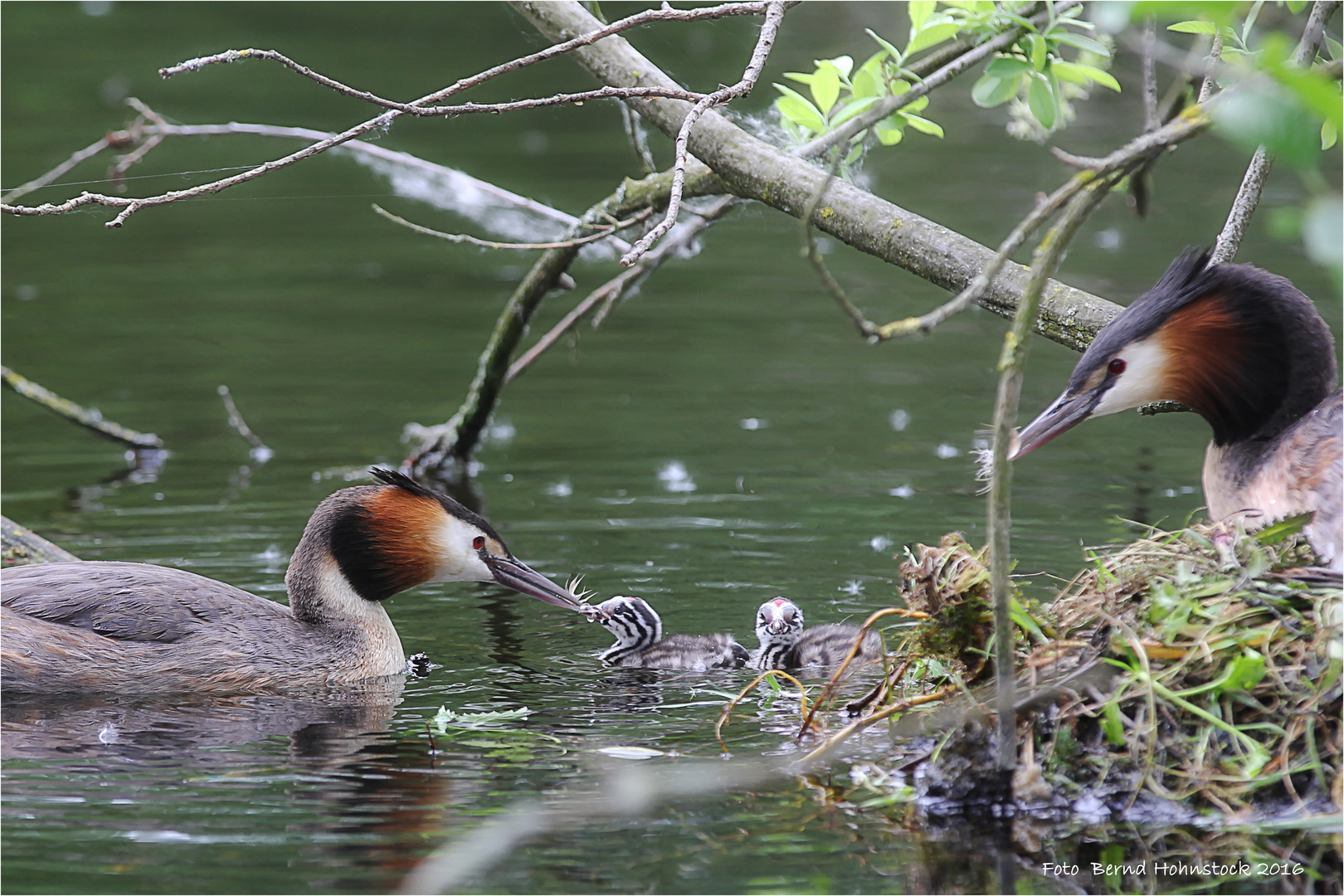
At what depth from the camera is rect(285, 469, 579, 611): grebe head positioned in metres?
5.77

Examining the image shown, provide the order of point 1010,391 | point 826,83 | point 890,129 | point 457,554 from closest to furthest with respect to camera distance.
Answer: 1. point 1010,391
2. point 826,83
3. point 890,129
4. point 457,554

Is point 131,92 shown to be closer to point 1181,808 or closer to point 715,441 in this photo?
point 715,441

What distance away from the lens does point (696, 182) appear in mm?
6516

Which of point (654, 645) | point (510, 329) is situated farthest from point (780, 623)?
point (510, 329)

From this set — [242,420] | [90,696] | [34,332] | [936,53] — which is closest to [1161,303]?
[936,53]

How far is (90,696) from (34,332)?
6.33 metres

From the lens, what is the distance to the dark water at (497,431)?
13.0 ft

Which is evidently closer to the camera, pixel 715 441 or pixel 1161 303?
→ pixel 1161 303

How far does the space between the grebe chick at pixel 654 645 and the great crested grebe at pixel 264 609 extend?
0.35 metres

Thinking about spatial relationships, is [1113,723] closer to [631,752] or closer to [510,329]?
[631,752]

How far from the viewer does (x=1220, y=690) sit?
3738 mm

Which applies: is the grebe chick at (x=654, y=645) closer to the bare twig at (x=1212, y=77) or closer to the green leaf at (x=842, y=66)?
the green leaf at (x=842, y=66)

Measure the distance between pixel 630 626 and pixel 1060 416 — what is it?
6.41ft

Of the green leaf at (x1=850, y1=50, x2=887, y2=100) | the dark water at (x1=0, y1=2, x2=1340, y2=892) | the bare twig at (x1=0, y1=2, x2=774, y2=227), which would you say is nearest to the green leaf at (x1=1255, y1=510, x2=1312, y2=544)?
the dark water at (x1=0, y1=2, x2=1340, y2=892)
